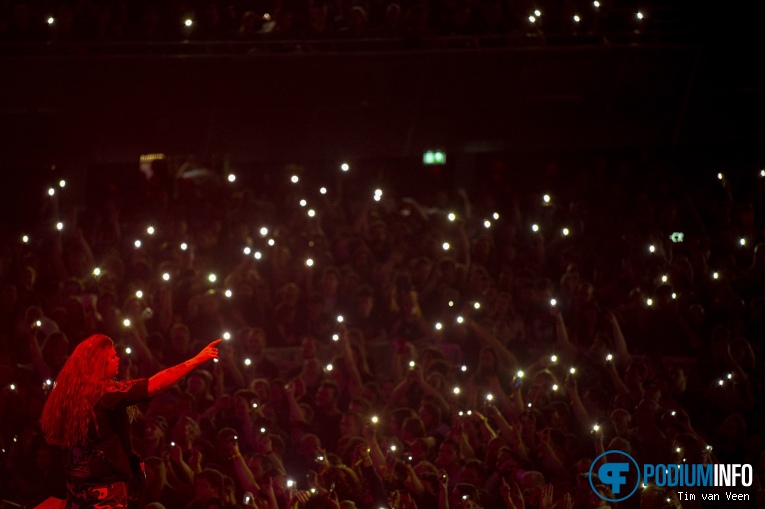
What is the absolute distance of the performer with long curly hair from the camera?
470 centimetres

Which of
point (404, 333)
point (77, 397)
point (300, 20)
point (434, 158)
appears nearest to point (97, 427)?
point (77, 397)

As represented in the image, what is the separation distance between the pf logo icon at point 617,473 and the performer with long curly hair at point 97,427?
2926mm

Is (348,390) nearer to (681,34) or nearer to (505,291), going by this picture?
(505,291)

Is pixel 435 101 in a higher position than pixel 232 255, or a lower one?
higher

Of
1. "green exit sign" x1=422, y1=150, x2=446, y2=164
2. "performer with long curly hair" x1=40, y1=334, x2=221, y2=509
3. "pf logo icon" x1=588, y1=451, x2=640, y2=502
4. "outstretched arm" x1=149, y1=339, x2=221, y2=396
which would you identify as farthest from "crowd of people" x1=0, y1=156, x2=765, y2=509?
"green exit sign" x1=422, y1=150, x2=446, y2=164

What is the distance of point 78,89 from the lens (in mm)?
11883

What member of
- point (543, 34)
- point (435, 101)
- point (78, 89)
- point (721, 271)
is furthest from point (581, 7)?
point (78, 89)

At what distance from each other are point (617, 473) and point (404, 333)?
3.00 meters

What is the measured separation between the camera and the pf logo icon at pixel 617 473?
20.6ft

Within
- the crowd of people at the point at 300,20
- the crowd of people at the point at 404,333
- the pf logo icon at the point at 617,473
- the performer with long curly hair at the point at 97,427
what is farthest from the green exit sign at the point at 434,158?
the performer with long curly hair at the point at 97,427

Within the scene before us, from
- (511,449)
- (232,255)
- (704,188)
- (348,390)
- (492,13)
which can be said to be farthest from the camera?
(492,13)

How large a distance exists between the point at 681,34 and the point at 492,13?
2.55m

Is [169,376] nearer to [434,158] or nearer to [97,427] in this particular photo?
[97,427]

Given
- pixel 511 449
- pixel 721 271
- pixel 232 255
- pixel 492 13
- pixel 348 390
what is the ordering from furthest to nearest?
1. pixel 492 13
2. pixel 232 255
3. pixel 721 271
4. pixel 348 390
5. pixel 511 449
